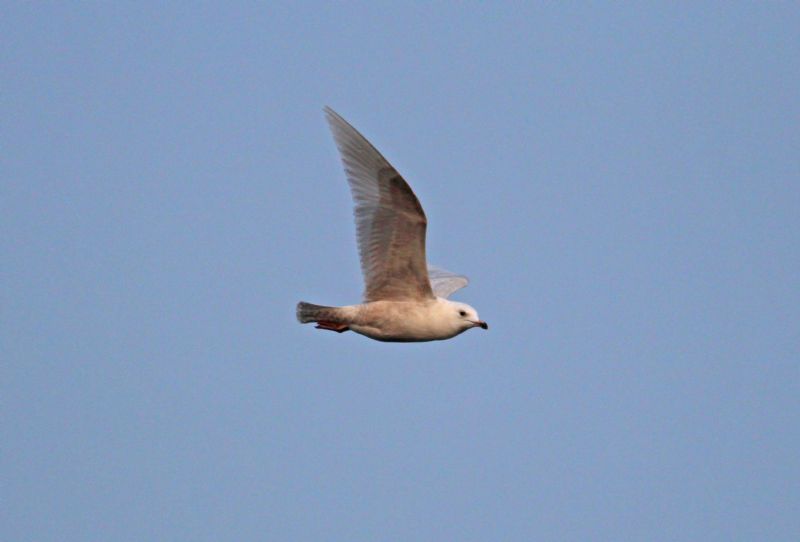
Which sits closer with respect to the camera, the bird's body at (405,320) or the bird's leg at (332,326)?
the bird's body at (405,320)

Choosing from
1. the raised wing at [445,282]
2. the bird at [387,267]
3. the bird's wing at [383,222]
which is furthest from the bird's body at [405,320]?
the raised wing at [445,282]

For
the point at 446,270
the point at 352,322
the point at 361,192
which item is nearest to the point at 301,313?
the point at 352,322

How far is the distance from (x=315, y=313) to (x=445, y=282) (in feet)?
15.4

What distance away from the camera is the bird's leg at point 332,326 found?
2159 centimetres

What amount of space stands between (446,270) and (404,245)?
6.55 metres

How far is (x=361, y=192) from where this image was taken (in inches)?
801

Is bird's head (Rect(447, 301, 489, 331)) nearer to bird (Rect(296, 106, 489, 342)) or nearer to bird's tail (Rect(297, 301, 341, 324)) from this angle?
bird (Rect(296, 106, 489, 342))

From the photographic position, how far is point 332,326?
21.7m

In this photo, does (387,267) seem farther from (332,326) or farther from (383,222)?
(332,326)

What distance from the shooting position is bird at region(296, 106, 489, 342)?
790 inches

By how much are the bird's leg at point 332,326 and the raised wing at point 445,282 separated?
138 inches

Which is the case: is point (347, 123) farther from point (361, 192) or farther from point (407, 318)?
point (407, 318)

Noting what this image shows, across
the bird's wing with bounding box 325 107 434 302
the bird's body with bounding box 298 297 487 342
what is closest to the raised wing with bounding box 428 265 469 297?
the bird's body with bounding box 298 297 487 342

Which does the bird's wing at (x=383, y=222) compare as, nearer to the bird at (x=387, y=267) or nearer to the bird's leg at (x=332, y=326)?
the bird at (x=387, y=267)
